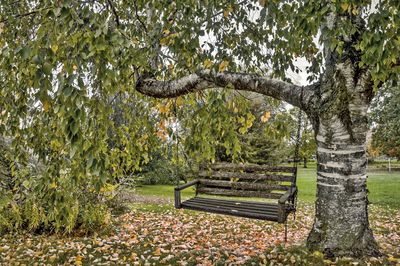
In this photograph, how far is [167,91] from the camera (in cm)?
393

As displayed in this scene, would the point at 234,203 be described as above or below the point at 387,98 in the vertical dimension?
below

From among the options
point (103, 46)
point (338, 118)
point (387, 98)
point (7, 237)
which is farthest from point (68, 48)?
point (387, 98)

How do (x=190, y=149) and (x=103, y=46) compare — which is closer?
(x=103, y=46)

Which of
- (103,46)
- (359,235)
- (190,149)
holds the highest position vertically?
(103,46)

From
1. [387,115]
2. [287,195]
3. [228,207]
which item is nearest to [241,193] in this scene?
[228,207]

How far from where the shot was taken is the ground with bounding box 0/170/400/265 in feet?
13.5

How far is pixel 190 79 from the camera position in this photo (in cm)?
370

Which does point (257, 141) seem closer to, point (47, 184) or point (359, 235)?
point (359, 235)

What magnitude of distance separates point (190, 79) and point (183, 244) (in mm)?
2811

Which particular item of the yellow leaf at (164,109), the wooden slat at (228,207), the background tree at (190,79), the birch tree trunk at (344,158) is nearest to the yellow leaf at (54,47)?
the background tree at (190,79)

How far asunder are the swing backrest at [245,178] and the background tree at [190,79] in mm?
1612

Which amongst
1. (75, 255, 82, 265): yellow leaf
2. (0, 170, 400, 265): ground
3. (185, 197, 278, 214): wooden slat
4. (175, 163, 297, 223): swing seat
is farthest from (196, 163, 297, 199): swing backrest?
(75, 255, 82, 265): yellow leaf

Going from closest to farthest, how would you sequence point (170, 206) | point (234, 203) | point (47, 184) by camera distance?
point (47, 184) < point (234, 203) < point (170, 206)

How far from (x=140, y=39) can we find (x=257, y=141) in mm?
9673
